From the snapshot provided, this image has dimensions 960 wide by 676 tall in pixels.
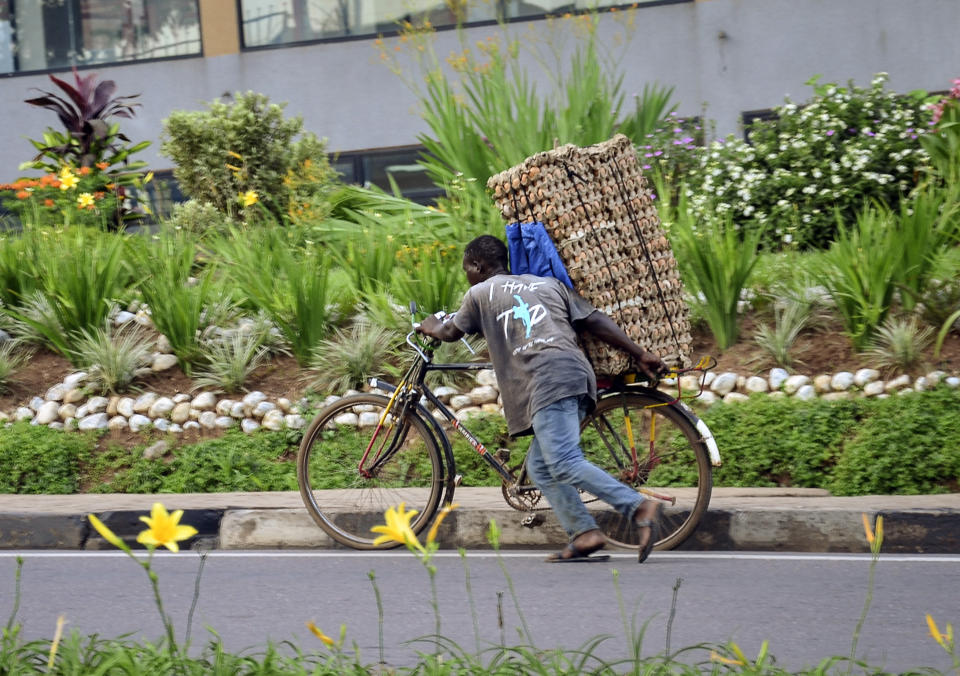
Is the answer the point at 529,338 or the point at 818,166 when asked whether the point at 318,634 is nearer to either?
the point at 529,338

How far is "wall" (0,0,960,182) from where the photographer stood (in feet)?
51.0

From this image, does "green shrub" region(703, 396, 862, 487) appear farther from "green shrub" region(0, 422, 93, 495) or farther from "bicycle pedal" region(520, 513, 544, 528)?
"green shrub" region(0, 422, 93, 495)

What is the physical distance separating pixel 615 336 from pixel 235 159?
7.30 meters

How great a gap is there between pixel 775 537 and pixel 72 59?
15214mm

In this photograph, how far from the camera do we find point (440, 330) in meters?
6.34

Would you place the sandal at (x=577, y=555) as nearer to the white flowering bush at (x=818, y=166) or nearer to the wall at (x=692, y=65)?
the white flowering bush at (x=818, y=166)

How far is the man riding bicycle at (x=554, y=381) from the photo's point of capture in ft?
19.4

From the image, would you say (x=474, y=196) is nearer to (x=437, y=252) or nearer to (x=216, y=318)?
(x=437, y=252)

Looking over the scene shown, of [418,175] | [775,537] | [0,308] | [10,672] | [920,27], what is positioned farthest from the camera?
[418,175]

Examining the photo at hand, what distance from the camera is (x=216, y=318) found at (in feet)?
32.0

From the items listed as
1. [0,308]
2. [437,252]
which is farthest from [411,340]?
[0,308]

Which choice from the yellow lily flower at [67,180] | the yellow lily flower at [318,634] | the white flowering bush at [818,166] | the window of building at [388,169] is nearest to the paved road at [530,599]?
the yellow lily flower at [318,634]

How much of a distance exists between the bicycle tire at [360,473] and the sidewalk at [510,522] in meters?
0.28

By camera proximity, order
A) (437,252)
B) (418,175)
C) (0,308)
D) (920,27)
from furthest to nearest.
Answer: (418,175) → (920,27) → (0,308) → (437,252)
